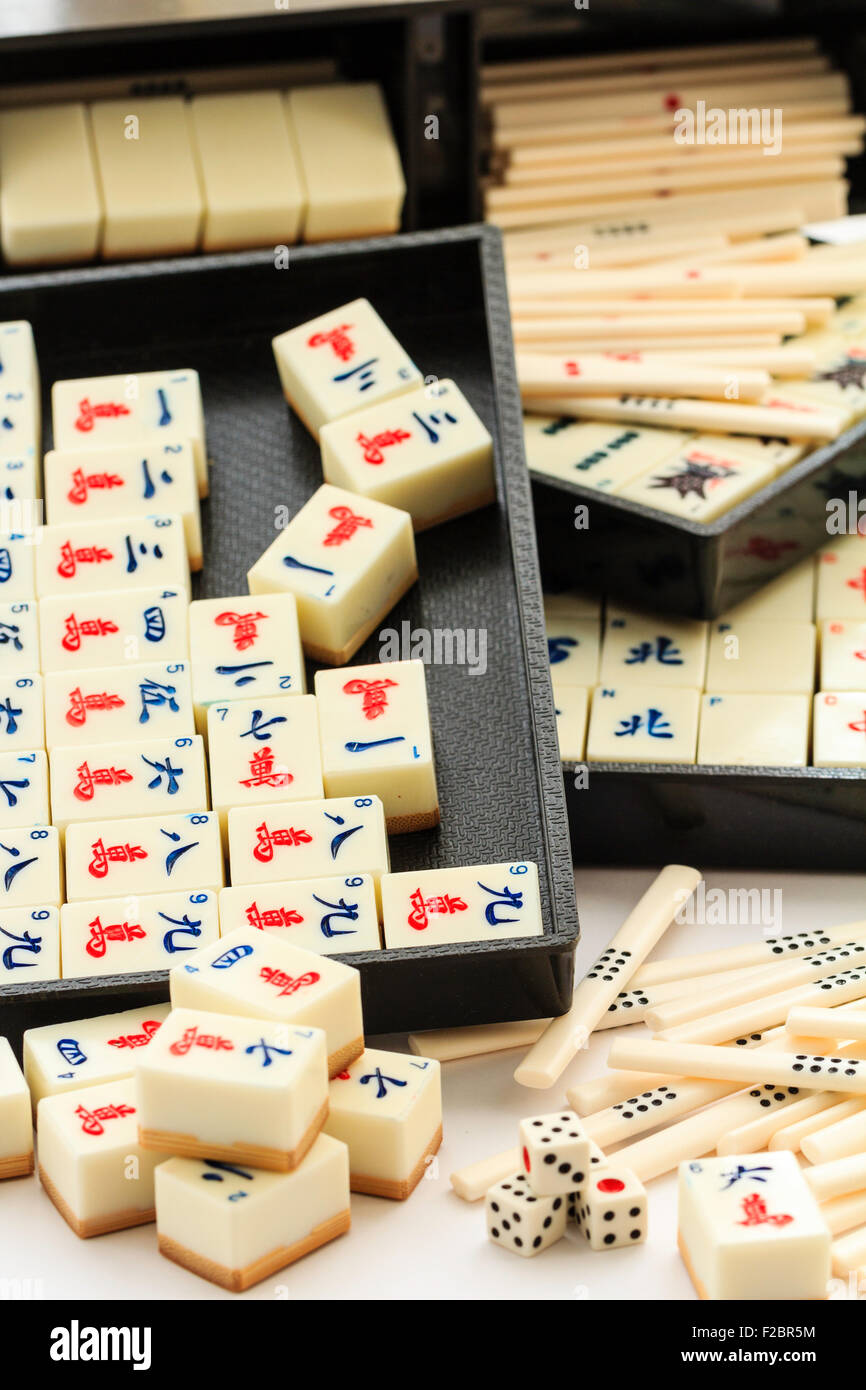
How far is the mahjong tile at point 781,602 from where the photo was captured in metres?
2.74

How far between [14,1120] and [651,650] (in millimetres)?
1207

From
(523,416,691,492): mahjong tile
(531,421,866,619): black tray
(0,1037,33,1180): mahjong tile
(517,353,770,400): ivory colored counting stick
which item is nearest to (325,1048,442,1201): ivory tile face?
(0,1037,33,1180): mahjong tile

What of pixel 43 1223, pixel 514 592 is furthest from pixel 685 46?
pixel 43 1223

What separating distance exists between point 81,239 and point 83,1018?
4.96 ft

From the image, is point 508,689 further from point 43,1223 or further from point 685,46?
point 685,46

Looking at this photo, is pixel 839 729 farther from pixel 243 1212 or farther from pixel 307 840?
pixel 243 1212

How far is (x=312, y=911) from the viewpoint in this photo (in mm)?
2082

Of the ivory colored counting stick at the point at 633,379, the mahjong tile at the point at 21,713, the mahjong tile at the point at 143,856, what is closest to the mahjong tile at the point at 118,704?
the mahjong tile at the point at 21,713

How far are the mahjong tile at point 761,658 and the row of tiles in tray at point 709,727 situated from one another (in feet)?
0.08

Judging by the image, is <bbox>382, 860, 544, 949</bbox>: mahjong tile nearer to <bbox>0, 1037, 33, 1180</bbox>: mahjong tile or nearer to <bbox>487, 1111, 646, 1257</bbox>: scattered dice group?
<bbox>487, 1111, 646, 1257</bbox>: scattered dice group

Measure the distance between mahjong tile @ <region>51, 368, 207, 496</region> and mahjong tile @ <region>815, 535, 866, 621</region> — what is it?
3.20ft

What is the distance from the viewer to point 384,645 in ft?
7.98

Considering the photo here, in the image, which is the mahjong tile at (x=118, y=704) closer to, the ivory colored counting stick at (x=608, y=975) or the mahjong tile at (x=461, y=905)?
the mahjong tile at (x=461, y=905)

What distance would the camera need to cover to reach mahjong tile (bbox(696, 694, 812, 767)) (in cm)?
249
